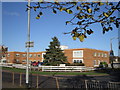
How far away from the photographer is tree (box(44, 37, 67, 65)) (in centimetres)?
3911

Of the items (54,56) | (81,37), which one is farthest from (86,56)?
(81,37)

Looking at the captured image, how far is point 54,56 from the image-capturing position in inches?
1572

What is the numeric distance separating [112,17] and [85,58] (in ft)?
160

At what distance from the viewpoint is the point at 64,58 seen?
40.1 meters

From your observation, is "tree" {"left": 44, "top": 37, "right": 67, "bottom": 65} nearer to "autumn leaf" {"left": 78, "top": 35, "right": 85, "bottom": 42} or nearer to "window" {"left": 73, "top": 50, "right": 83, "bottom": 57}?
"window" {"left": 73, "top": 50, "right": 83, "bottom": 57}

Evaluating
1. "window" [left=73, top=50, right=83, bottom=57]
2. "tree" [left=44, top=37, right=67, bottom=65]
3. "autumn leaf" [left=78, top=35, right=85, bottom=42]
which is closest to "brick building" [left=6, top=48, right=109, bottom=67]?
"window" [left=73, top=50, right=83, bottom=57]

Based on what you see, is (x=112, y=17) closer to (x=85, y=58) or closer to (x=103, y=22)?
(x=103, y=22)

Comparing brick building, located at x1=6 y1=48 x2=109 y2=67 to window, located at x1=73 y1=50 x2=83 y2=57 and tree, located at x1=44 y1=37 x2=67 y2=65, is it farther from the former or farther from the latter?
tree, located at x1=44 y1=37 x2=67 y2=65

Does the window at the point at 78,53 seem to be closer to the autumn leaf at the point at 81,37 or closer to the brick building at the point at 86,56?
the brick building at the point at 86,56

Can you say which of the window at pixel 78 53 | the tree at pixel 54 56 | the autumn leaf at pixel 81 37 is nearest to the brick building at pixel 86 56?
the window at pixel 78 53

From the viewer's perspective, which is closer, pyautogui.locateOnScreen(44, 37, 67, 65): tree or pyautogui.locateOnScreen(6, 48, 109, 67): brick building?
pyautogui.locateOnScreen(44, 37, 67, 65): tree

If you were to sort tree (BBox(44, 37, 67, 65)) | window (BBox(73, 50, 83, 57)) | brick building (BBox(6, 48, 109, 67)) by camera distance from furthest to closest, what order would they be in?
window (BBox(73, 50, 83, 57)), brick building (BBox(6, 48, 109, 67)), tree (BBox(44, 37, 67, 65))

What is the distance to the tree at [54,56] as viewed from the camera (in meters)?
39.1

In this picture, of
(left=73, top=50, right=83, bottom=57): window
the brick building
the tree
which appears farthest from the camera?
(left=73, top=50, right=83, bottom=57): window
